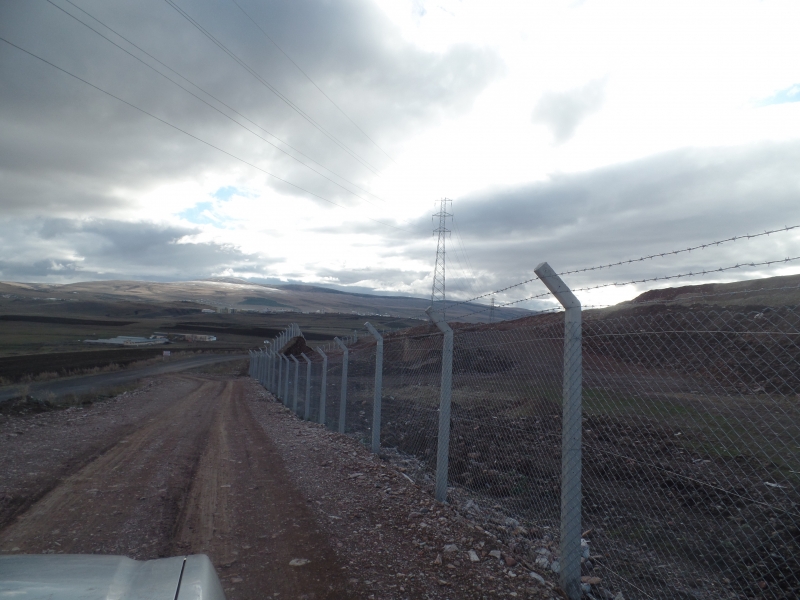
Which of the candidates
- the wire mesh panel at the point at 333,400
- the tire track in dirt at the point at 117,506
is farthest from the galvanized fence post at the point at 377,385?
the wire mesh panel at the point at 333,400

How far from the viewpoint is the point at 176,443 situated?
9.88 meters

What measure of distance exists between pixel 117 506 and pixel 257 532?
6.35 ft

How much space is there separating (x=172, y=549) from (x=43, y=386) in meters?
24.8

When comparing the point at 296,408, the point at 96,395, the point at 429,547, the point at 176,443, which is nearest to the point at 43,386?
the point at 96,395

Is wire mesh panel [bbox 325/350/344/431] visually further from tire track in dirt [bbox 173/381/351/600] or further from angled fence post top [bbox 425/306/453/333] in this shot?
angled fence post top [bbox 425/306/453/333]

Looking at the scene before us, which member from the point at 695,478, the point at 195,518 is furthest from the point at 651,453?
the point at 195,518

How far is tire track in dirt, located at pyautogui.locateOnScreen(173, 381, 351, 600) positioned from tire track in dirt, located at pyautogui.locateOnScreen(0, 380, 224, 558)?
0.22 meters

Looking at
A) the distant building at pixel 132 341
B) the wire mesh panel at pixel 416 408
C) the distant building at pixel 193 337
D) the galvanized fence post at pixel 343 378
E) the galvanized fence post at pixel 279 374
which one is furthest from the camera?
the distant building at pixel 193 337

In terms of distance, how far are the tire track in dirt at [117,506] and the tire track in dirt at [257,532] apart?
22cm

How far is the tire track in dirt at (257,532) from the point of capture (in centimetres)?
394

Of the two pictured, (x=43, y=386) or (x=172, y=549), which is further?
(x=43, y=386)

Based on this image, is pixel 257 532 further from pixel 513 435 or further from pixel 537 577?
pixel 513 435

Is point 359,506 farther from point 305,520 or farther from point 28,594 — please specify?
point 28,594

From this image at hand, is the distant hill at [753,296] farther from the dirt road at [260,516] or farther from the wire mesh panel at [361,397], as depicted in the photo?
the wire mesh panel at [361,397]
